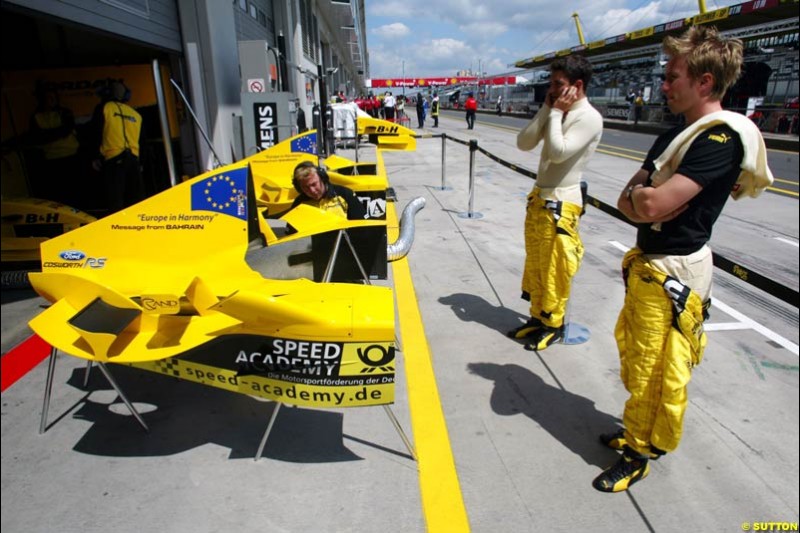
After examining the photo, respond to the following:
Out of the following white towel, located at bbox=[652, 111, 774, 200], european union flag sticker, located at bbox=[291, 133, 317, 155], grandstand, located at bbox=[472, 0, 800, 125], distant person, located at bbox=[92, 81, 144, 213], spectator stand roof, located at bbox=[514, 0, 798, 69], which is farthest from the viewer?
grandstand, located at bbox=[472, 0, 800, 125]

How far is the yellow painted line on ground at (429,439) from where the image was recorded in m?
2.08

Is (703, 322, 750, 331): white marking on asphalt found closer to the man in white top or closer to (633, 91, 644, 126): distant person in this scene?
the man in white top

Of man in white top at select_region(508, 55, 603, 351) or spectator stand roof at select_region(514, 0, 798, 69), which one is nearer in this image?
man in white top at select_region(508, 55, 603, 351)

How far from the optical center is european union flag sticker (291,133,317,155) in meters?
6.04

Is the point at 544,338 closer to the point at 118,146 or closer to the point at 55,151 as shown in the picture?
the point at 118,146

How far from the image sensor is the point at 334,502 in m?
2.13

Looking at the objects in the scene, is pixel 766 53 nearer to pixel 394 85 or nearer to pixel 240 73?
pixel 240 73

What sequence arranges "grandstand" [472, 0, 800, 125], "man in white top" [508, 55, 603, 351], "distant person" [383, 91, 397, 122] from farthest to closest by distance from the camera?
"distant person" [383, 91, 397, 122], "grandstand" [472, 0, 800, 125], "man in white top" [508, 55, 603, 351]

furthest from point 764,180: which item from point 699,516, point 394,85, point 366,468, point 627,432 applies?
point 394,85

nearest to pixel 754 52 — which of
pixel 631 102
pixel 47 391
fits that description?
pixel 631 102

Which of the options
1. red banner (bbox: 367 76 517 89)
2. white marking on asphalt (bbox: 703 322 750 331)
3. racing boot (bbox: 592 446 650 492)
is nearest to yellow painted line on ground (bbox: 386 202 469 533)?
racing boot (bbox: 592 446 650 492)

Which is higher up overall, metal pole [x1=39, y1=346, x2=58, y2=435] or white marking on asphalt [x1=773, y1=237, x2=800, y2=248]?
metal pole [x1=39, y1=346, x2=58, y2=435]

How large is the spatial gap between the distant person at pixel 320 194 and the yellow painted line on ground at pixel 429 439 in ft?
3.37

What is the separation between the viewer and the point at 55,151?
700 centimetres
